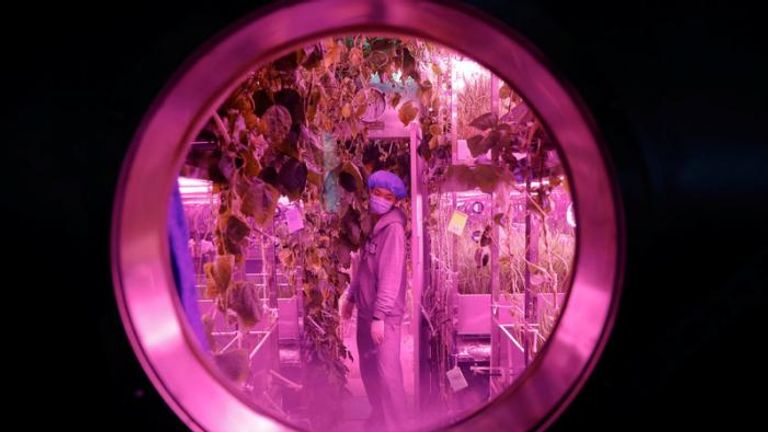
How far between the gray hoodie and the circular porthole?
91mm

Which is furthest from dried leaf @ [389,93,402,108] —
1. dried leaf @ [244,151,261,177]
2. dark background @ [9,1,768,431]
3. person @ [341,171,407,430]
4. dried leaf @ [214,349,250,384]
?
dark background @ [9,1,768,431]

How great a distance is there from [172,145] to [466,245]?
8.06ft

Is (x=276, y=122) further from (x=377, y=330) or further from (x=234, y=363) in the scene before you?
(x=377, y=330)

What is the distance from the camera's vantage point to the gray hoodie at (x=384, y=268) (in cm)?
253

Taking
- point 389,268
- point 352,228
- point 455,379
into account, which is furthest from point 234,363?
point 455,379

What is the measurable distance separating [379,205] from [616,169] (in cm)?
202

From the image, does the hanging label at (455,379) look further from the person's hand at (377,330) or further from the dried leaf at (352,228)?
the dried leaf at (352,228)

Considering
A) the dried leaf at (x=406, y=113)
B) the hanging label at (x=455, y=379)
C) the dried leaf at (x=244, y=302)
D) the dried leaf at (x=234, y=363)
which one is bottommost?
the hanging label at (x=455, y=379)

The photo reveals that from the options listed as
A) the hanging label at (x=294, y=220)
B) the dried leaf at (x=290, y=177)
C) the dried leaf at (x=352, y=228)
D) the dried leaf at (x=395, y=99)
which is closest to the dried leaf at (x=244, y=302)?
the dried leaf at (x=290, y=177)

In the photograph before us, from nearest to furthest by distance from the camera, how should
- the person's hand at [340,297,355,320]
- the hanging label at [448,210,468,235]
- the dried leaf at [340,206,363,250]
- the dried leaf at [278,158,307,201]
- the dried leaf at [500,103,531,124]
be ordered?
the dried leaf at [278,158,307,201] → the dried leaf at [500,103,531,124] → the dried leaf at [340,206,363,250] → the hanging label at [448,210,468,235] → the person's hand at [340,297,355,320]

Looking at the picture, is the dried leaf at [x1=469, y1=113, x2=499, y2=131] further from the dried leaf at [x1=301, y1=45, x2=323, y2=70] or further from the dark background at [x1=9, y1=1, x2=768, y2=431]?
the dark background at [x1=9, y1=1, x2=768, y2=431]

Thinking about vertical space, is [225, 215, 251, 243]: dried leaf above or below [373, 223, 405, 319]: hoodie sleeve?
above

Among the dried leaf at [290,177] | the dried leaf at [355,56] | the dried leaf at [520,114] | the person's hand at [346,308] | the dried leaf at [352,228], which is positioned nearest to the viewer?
the dried leaf at [290,177]

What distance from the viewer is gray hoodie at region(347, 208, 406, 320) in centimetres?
253
